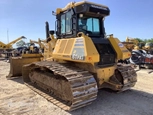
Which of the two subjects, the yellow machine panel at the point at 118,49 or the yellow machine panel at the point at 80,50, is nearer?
the yellow machine panel at the point at 80,50

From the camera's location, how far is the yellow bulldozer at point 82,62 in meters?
4.27

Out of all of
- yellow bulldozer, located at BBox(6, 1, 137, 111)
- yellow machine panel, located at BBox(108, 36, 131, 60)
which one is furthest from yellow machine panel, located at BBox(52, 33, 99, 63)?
yellow machine panel, located at BBox(108, 36, 131, 60)

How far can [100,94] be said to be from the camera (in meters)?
5.74

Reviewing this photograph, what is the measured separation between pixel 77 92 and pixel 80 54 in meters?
1.04

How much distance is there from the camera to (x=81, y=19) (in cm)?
526

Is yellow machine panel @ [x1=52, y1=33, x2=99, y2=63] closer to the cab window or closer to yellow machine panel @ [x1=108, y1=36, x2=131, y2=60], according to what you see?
the cab window

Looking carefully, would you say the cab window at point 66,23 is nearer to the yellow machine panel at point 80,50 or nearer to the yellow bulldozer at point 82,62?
the yellow bulldozer at point 82,62

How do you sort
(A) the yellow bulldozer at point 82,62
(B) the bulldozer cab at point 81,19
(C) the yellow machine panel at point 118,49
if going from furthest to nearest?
(C) the yellow machine panel at point 118,49 < (B) the bulldozer cab at point 81,19 < (A) the yellow bulldozer at point 82,62

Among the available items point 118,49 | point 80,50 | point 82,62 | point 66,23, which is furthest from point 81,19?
point 118,49

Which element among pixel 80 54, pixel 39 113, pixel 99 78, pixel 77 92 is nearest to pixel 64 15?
pixel 80 54

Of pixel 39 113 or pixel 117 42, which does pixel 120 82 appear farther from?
pixel 39 113

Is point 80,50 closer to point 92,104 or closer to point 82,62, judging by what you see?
point 82,62

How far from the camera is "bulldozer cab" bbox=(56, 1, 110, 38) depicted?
5.11m

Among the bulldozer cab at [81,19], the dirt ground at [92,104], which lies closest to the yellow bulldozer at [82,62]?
the bulldozer cab at [81,19]
